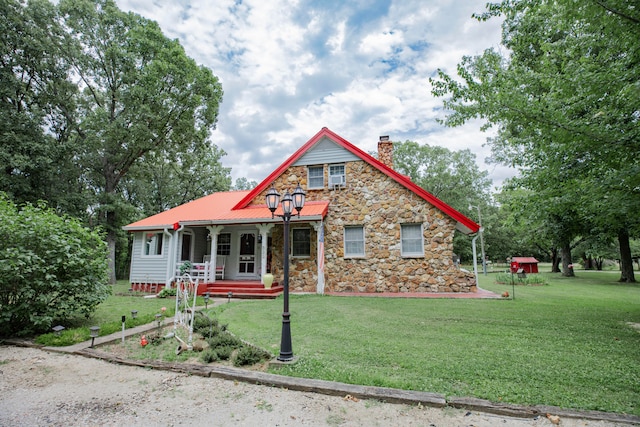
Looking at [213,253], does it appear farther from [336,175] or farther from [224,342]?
[224,342]

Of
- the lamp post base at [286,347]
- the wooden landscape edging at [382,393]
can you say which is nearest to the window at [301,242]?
the lamp post base at [286,347]

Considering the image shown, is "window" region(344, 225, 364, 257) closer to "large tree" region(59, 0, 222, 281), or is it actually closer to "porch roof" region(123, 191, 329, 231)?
"porch roof" region(123, 191, 329, 231)

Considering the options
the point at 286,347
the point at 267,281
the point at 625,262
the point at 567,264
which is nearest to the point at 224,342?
the point at 286,347

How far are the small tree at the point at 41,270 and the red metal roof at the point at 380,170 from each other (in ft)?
24.4

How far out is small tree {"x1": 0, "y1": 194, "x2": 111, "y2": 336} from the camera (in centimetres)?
570

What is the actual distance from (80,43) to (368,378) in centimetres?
2338

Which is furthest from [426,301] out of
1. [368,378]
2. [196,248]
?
[196,248]

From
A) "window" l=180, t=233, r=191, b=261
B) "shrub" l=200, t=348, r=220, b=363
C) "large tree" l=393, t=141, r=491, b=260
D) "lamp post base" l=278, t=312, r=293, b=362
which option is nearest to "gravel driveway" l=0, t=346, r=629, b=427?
"shrub" l=200, t=348, r=220, b=363

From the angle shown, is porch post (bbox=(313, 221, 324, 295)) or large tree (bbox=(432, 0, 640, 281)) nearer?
large tree (bbox=(432, 0, 640, 281))

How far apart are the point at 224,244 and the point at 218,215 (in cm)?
169

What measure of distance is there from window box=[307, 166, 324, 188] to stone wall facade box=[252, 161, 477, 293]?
30 centimetres

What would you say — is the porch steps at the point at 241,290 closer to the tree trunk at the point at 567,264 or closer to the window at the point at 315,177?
the window at the point at 315,177

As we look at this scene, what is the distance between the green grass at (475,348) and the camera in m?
3.42

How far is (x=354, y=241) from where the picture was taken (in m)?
12.6
